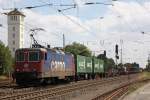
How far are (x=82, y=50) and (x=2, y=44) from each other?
40561mm

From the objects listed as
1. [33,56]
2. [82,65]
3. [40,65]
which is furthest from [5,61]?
[40,65]

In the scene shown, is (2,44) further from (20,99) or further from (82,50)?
(20,99)

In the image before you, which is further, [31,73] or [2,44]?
[2,44]

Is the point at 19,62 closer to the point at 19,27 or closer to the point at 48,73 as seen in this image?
the point at 48,73

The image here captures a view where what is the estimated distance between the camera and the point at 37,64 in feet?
132

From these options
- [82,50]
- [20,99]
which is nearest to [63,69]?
[20,99]

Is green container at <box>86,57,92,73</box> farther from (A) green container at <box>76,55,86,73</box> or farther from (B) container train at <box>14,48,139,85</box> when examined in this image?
(B) container train at <box>14,48,139,85</box>

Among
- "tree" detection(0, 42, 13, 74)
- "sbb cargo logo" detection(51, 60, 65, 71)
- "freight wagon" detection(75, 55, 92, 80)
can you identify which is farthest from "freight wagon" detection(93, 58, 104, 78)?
"sbb cargo logo" detection(51, 60, 65, 71)

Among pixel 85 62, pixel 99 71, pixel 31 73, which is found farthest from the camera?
pixel 99 71

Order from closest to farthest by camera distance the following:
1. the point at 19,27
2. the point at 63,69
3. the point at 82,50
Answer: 1. the point at 63,69
2. the point at 82,50
3. the point at 19,27

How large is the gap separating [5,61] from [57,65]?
54.4m

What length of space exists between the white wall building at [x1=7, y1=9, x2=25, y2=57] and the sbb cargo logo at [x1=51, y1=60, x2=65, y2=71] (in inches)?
4919

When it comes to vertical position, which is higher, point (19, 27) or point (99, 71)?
point (19, 27)

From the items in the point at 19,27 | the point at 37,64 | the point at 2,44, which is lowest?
the point at 37,64
